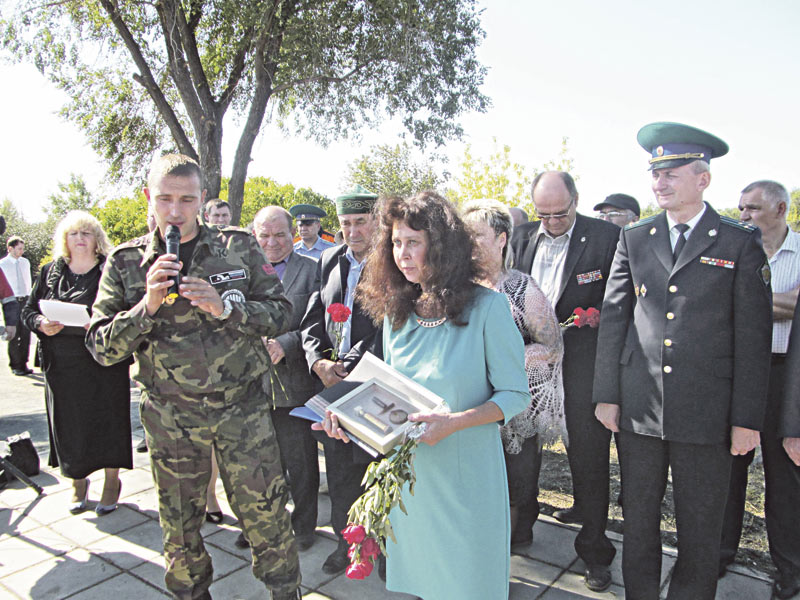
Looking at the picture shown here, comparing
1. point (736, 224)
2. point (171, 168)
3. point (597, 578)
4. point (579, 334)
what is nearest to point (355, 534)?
point (171, 168)

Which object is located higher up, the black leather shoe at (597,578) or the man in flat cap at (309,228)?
the man in flat cap at (309,228)

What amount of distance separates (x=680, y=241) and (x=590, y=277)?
32.9 inches

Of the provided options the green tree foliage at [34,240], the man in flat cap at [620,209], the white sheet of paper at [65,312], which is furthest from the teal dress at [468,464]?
Result: the green tree foliage at [34,240]

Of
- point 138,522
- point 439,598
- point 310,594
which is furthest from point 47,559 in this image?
point 439,598

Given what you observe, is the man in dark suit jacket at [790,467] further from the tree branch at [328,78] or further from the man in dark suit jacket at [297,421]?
the tree branch at [328,78]

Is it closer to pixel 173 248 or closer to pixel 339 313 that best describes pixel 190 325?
pixel 173 248

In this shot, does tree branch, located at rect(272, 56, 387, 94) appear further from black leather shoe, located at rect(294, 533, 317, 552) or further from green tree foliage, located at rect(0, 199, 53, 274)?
green tree foliage, located at rect(0, 199, 53, 274)

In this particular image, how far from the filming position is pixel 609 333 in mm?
2898

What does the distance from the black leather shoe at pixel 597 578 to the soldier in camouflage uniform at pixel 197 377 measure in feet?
5.49

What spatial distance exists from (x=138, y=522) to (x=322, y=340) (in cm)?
205

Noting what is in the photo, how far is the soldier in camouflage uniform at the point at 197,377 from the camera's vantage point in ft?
8.61

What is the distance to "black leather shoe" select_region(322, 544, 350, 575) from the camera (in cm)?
338

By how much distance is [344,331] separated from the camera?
11.3 ft

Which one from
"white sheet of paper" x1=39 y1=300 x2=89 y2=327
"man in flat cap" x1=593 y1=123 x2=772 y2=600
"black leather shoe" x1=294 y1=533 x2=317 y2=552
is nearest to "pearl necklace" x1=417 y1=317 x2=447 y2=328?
"man in flat cap" x1=593 y1=123 x2=772 y2=600
